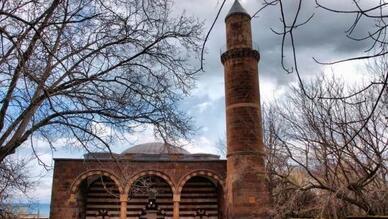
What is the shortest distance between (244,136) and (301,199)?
4813 millimetres

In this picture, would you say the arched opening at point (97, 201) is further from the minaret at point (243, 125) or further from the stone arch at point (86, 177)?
the minaret at point (243, 125)

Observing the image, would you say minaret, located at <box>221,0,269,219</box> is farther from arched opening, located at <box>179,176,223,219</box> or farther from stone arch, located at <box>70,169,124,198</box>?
stone arch, located at <box>70,169,124,198</box>

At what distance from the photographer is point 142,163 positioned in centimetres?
1994

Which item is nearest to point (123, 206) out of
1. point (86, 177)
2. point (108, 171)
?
point (108, 171)

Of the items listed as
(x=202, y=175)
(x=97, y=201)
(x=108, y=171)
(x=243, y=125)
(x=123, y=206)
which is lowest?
(x=123, y=206)

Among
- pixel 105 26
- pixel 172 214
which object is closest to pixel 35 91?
pixel 105 26

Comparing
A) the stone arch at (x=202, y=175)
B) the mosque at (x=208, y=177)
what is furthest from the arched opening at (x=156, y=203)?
the stone arch at (x=202, y=175)

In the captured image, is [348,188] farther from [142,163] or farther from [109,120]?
Result: [142,163]

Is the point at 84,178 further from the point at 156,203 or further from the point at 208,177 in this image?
the point at 208,177

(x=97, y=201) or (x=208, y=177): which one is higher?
(x=208, y=177)

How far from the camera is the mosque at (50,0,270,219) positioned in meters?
16.5

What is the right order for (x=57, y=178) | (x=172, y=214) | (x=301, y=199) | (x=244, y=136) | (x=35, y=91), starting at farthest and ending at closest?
(x=172, y=214), (x=57, y=178), (x=244, y=136), (x=301, y=199), (x=35, y=91)

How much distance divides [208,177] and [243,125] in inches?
Result: 180

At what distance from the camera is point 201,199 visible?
20781 mm
